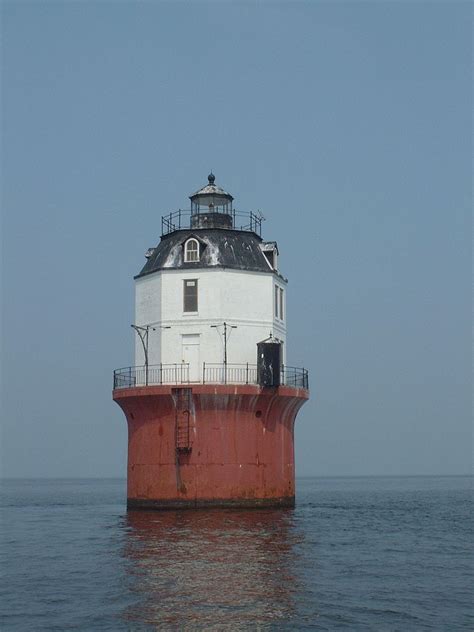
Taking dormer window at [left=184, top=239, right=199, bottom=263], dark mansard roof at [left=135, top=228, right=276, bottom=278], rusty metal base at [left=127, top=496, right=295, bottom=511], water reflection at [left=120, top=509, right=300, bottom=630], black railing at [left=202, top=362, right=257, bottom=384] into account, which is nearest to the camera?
water reflection at [left=120, top=509, right=300, bottom=630]

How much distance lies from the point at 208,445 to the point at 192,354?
4.25 meters

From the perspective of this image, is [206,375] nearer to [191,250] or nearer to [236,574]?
Answer: [191,250]

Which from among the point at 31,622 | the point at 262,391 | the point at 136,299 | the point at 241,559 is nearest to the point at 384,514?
the point at 262,391

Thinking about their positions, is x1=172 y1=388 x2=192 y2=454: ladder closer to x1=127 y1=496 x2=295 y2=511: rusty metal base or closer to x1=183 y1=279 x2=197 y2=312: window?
x1=127 y1=496 x2=295 y2=511: rusty metal base

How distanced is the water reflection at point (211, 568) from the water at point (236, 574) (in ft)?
0.15

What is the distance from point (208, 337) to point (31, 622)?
890 inches

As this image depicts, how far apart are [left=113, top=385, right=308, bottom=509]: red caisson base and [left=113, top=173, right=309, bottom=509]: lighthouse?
0.13ft

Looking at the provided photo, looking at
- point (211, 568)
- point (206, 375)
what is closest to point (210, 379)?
point (206, 375)

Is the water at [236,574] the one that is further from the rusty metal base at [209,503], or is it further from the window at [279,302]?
the window at [279,302]

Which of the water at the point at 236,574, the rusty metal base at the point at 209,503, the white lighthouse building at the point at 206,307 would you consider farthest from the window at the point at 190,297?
the water at the point at 236,574

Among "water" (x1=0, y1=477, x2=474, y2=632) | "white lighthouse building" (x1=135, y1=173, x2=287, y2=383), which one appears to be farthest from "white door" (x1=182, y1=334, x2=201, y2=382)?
"water" (x1=0, y1=477, x2=474, y2=632)

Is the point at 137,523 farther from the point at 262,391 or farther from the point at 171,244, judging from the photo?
the point at 171,244

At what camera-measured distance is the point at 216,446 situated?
137 feet

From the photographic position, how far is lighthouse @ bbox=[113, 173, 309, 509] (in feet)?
137
